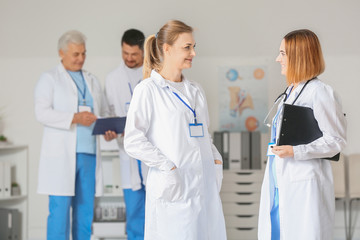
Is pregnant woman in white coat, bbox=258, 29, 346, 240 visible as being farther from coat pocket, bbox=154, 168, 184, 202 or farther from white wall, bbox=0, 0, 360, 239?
white wall, bbox=0, 0, 360, 239

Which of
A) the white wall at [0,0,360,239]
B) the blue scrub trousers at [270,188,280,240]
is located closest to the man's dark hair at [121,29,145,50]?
the white wall at [0,0,360,239]

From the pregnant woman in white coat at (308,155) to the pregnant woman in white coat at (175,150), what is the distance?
329 millimetres

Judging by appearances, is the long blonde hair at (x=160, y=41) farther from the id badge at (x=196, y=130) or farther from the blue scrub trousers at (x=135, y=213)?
the blue scrub trousers at (x=135, y=213)

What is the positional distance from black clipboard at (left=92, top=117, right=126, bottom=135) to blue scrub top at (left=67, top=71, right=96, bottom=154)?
0.10 metres

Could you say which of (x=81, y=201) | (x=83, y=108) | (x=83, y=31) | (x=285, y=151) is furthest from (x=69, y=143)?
(x=285, y=151)

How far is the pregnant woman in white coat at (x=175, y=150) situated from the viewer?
2.28 meters

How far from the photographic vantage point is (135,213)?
158 inches

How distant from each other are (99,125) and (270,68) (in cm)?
210

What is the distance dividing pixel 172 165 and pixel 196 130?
0.71 ft

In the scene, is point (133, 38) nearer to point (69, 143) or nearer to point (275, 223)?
point (69, 143)

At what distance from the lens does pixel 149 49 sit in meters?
2.54

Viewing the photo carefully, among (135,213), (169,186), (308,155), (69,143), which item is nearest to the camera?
(308,155)

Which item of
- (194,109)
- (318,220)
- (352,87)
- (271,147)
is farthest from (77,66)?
(352,87)

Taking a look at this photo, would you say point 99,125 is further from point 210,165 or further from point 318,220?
point 318,220
